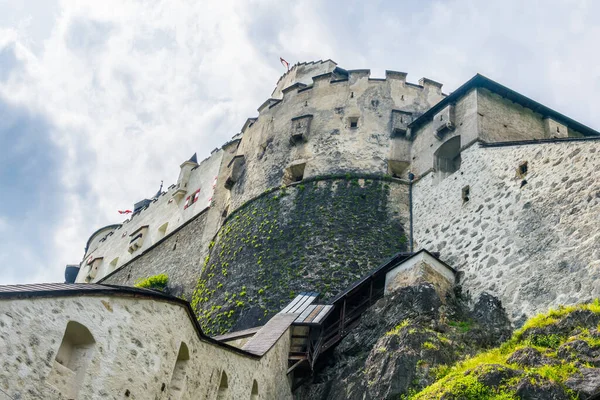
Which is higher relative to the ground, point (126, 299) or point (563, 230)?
point (563, 230)

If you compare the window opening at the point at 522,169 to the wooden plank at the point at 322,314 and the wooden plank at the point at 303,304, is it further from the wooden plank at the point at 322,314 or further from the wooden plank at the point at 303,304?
the wooden plank at the point at 303,304

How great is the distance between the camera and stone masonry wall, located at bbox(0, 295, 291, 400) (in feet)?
21.9

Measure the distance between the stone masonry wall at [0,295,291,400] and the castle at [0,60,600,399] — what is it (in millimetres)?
22

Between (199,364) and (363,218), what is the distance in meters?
8.50

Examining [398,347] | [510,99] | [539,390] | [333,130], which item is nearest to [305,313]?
[398,347]

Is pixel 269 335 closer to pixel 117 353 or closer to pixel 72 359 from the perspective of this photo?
pixel 117 353

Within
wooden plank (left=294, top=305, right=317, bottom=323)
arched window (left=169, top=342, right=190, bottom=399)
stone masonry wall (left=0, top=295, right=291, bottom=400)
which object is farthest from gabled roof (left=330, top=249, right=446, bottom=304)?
arched window (left=169, top=342, right=190, bottom=399)

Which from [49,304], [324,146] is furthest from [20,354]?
[324,146]

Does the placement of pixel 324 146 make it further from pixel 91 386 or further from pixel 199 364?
pixel 91 386

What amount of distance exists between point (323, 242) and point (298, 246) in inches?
25.4

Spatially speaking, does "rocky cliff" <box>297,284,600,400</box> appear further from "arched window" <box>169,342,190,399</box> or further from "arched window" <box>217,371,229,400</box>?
"arched window" <box>169,342,190,399</box>

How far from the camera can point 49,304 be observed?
23.7 ft

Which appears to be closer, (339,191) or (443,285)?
(443,285)

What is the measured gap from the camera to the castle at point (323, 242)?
788 cm
